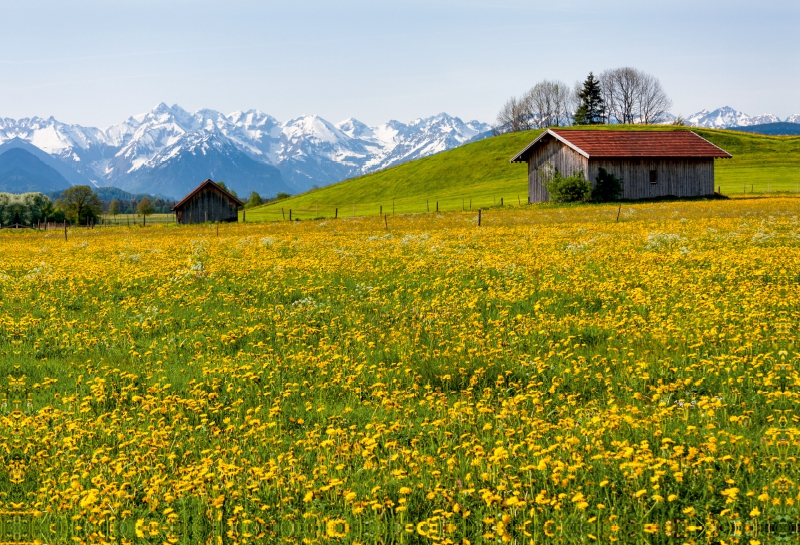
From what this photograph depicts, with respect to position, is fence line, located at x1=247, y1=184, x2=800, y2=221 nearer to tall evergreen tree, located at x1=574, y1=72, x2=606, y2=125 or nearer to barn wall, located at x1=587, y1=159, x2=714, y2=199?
barn wall, located at x1=587, y1=159, x2=714, y2=199

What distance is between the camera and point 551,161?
66625 mm

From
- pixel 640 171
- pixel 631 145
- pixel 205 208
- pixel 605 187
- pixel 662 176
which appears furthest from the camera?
pixel 205 208

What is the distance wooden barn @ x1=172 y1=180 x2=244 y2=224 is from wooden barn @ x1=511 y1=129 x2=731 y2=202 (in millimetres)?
40853

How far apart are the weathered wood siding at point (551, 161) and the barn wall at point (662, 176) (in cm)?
204

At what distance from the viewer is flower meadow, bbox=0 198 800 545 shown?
5.33 metres

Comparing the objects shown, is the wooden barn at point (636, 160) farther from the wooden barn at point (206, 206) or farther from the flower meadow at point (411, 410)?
the flower meadow at point (411, 410)

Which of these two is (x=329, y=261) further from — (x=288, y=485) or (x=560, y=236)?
(x=288, y=485)

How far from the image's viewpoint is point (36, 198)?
162875 mm

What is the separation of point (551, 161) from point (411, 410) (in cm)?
6244

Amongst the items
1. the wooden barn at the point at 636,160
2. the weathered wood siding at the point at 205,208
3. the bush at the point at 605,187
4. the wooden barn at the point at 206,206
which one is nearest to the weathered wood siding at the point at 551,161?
the wooden barn at the point at 636,160

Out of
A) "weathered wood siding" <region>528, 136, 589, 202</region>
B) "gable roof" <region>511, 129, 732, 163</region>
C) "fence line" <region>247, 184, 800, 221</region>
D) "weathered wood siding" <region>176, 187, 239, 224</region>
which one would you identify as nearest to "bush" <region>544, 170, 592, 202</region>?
"weathered wood siding" <region>528, 136, 589, 202</region>

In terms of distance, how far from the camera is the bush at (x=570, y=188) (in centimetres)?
6075

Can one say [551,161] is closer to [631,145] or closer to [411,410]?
[631,145]

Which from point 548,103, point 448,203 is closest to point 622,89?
point 548,103
